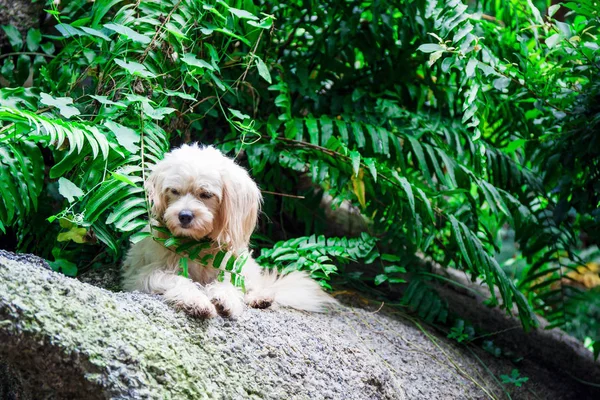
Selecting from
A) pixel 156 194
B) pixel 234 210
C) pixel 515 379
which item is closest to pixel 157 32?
pixel 156 194

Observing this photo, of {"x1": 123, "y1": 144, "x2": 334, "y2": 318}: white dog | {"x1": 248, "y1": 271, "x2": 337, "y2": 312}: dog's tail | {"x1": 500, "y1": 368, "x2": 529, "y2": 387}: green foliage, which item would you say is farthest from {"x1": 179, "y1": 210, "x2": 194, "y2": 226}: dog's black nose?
{"x1": 500, "y1": 368, "x2": 529, "y2": 387}: green foliage

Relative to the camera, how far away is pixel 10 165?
3502mm

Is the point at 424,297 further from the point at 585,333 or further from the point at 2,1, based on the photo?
the point at 2,1

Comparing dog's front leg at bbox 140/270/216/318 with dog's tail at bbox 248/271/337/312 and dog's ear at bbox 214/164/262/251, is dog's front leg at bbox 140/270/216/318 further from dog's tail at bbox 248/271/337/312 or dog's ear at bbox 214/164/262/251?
dog's tail at bbox 248/271/337/312

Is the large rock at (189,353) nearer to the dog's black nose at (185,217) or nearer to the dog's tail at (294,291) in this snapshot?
the dog's tail at (294,291)

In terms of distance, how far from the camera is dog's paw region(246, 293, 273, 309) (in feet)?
13.2

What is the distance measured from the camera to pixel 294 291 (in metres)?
4.24

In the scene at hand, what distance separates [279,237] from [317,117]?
1021mm

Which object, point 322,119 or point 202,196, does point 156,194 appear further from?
point 322,119

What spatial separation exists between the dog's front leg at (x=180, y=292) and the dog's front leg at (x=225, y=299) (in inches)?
2.4

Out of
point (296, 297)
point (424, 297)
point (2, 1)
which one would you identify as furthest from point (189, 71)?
point (424, 297)

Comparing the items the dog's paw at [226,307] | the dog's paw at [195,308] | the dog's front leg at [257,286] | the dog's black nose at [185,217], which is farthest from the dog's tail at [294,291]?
the dog's paw at [195,308]

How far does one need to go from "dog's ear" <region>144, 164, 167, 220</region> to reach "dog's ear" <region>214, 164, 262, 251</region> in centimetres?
30

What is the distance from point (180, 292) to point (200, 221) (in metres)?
0.43
